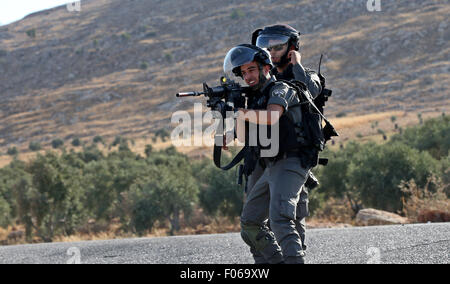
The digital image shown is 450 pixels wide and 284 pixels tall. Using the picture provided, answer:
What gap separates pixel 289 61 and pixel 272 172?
1140 mm

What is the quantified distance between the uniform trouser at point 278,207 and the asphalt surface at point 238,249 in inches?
53.4

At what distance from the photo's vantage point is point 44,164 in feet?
69.3

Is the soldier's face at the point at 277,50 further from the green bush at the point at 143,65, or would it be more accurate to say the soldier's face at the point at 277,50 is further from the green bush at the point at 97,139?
the green bush at the point at 143,65

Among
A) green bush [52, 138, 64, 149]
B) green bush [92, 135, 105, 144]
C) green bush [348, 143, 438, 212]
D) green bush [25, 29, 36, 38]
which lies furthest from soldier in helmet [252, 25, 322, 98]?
green bush [25, 29, 36, 38]

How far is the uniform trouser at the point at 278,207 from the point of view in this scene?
4551 millimetres

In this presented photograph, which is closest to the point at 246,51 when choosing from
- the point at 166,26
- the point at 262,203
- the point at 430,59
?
the point at 262,203

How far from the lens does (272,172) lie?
4.79 meters

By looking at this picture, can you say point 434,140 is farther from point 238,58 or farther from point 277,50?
point 238,58

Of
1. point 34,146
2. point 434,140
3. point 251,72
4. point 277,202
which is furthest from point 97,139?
point 277,202

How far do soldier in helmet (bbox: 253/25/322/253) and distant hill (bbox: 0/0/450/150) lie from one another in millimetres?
51990

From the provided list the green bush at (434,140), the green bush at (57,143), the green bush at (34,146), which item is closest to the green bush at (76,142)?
the green bush at (57,143)

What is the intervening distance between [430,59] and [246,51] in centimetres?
6846

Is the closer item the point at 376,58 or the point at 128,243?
the point at 128,243
